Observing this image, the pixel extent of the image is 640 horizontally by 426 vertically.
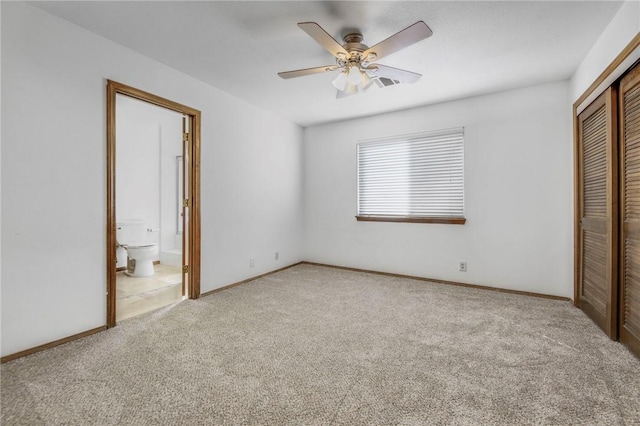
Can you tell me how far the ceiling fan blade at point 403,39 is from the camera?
180 cm

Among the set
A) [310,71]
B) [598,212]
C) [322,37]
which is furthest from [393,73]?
[598,212]

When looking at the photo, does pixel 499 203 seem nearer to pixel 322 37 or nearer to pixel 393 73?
pixel 393 73

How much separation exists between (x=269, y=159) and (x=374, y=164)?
5.26 ft

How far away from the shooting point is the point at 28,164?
209cm

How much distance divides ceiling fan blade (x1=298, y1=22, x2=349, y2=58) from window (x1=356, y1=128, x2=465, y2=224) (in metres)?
2.23

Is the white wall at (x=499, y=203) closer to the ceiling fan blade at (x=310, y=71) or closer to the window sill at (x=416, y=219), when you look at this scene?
the window sill at (x=416, y=219)

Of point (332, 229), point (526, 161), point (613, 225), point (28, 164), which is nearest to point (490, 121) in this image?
point (526, 161)

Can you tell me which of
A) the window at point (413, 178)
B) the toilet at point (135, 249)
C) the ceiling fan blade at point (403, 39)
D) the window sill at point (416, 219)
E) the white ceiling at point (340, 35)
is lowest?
the toilet at point (135, 249)

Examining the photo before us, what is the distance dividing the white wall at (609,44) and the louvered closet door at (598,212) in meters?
0.24

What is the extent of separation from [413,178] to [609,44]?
89.7 inches

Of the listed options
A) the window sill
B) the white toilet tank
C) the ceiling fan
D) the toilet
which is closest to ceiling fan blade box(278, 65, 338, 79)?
the ceiling fan

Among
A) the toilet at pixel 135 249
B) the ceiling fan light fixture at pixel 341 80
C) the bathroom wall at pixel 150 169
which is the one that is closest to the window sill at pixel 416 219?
the ceiling fan light fixture at pixel 341 80

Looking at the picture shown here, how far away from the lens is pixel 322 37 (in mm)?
1980

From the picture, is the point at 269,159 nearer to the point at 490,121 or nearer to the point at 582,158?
the point at 490,121
